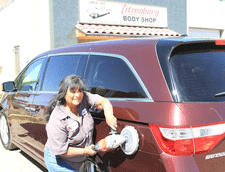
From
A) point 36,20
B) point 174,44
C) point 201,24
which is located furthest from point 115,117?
point 201,24

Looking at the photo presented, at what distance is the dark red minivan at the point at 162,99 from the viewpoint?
1.96 m

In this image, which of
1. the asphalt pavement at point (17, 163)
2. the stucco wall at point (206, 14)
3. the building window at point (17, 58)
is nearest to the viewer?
the asphalt pavement at point (17, 163)

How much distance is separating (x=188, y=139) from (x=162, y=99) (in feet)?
1.11

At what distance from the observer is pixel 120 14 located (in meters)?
13.9

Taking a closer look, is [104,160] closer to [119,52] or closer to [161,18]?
[119,52]

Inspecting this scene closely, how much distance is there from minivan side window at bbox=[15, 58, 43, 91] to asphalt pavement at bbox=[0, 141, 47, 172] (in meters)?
1.28

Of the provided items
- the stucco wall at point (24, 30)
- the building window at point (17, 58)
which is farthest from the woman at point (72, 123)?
the building window at point (17, 58)

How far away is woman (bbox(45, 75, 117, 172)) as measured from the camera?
2.31 meters

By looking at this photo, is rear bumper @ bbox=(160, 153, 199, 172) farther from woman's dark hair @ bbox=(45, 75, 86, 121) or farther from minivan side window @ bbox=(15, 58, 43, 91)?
minivan side window @ bbox=(15, 58, 43, 91)

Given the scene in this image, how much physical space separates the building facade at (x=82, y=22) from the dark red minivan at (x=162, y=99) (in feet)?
30.0

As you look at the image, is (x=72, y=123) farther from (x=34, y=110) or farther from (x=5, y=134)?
(x=5, y=134)

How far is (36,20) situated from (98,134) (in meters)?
11.5

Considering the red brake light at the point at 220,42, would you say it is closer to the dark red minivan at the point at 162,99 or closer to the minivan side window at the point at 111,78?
the dark red minivan at the point at 162,99

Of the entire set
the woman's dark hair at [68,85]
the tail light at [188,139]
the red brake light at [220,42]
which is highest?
the red brake light at [220,42]
